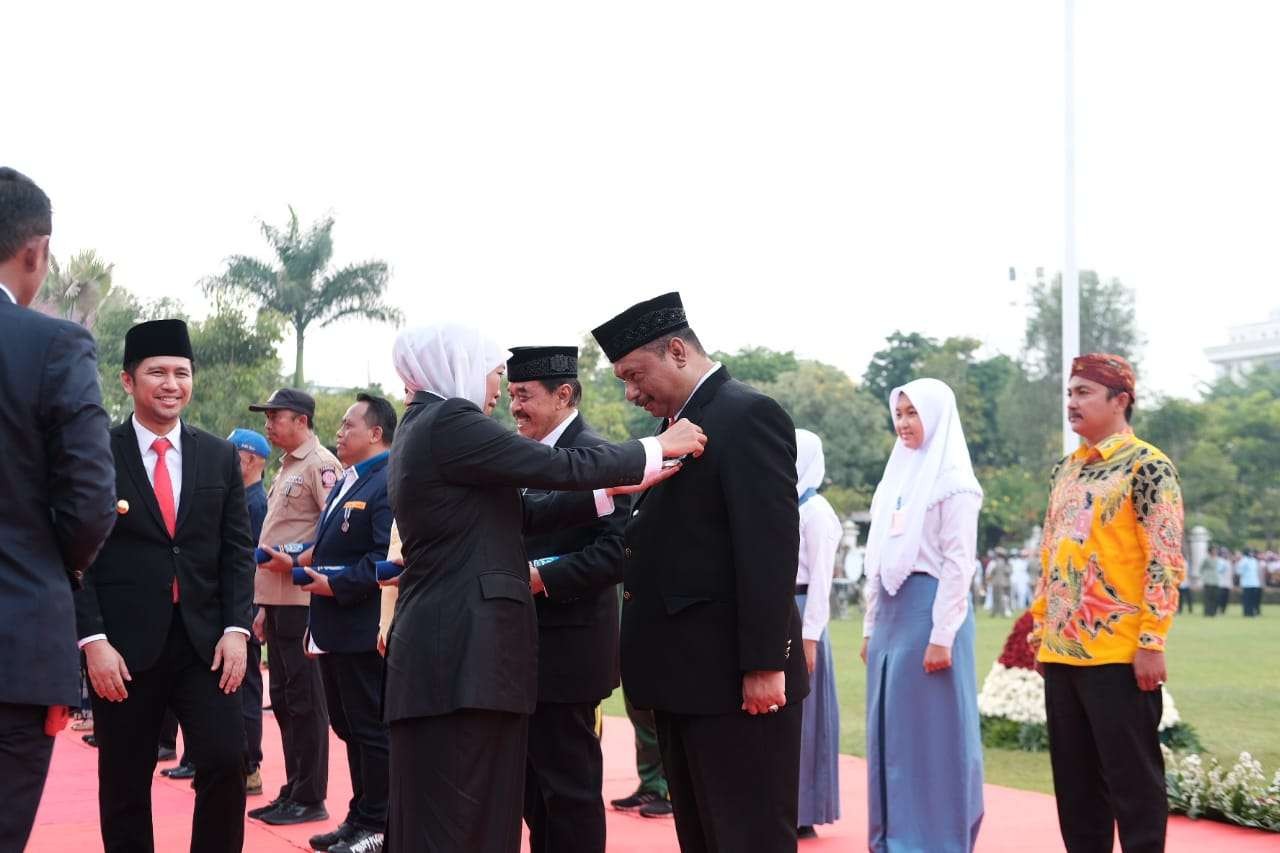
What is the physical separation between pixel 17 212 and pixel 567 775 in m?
2.51

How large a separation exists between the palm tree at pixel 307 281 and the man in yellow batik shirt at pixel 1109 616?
24.9 metres

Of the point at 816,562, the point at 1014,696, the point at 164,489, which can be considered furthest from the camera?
the point at 1014,696

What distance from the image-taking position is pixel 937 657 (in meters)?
5.05

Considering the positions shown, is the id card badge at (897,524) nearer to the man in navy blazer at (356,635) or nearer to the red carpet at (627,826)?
the red carpet at (627,826)

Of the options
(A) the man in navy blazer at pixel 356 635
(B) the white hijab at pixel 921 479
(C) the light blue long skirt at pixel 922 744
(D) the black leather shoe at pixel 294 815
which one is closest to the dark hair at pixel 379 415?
(A) the man in navy blazer at pixel 356 635

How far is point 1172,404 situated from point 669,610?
4782cm

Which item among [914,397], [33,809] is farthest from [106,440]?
[914,397]

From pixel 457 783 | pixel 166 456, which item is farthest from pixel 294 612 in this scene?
pixel 457 783

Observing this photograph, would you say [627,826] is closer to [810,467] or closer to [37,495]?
[810,467]

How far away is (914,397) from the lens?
524 centimetres

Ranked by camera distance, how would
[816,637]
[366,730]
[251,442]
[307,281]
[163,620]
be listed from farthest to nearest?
[307,281] → [251,442] → [816,637] → [366,730] → [163,620]

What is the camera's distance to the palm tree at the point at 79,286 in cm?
1839

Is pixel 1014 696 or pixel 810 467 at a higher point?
pixel 810 467

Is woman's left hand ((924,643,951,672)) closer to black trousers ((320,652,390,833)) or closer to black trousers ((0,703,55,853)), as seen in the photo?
black trousers ((320,652,390,833))
